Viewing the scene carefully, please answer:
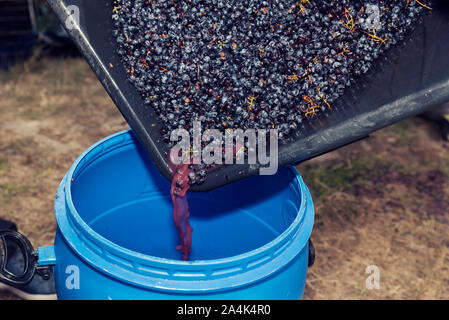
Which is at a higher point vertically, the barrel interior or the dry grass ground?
the barrel interior

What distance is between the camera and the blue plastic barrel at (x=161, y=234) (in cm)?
121

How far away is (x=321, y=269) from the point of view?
2303mm

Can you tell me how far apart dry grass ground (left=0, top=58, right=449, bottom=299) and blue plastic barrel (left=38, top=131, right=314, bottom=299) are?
0.64 metres

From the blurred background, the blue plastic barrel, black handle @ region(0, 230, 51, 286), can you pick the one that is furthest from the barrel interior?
the blurred background

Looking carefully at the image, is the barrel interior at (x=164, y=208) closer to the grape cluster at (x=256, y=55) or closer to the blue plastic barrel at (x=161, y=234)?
the blue plastic barrel at (x=161, y=234)

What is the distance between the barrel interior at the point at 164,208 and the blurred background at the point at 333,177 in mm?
558

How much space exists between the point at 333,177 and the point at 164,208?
1.35 metres

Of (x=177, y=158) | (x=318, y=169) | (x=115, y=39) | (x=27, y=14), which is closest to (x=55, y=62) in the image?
(x=27, y=14)

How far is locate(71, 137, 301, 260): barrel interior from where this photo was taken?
Answer: 1.69 metres

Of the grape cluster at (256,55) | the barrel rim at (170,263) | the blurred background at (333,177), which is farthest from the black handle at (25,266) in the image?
the blurred background at (333,177)

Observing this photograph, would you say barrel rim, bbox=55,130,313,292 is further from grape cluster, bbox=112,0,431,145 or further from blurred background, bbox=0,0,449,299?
blurred background, bbox=0,0,449,299
